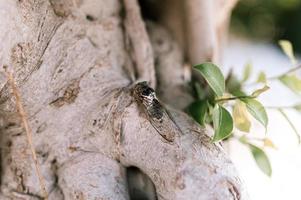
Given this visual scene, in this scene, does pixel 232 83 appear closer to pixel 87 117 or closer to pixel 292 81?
pixel 292 81

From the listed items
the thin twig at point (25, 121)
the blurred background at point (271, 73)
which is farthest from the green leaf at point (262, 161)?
the thin twig at point (25, 121)

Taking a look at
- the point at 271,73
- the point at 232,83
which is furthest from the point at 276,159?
the point at 271,73

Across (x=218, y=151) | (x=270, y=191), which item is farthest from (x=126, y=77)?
(x=270, y=191)

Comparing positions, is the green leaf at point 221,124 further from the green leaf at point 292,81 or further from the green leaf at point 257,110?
the green leaf at point 292,81

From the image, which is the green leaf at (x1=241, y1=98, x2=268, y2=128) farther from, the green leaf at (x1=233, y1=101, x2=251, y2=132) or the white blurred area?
the white blurred area

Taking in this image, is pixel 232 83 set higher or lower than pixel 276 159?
higher

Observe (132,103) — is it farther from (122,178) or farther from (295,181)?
(295,181)

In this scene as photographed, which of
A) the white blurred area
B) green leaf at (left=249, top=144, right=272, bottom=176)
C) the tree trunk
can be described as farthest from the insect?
the white blurred area
